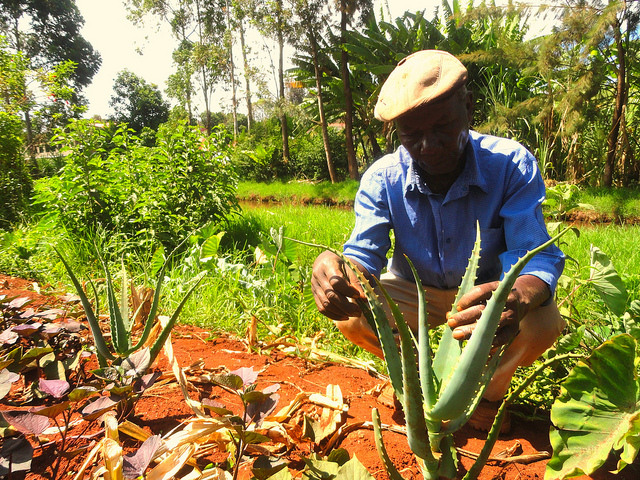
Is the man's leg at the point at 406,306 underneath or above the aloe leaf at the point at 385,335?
underneath

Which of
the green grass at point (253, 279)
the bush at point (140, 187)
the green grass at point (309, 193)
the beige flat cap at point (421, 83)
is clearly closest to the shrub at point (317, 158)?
the green grass at point (309, 193)

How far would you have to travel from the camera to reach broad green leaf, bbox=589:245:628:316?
5.00ft

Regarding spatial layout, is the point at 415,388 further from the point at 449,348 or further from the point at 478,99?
the point at 478,99

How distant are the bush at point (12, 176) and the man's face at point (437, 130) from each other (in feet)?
17.9

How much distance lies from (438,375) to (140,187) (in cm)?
392

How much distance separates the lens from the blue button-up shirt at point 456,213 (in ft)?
5.15

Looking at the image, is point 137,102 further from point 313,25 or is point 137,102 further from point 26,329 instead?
point 26,329

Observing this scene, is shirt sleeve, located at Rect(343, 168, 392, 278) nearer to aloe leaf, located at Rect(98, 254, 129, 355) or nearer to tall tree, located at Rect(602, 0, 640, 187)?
aloe leaf, located at Rect(98, 254, 129, 355)

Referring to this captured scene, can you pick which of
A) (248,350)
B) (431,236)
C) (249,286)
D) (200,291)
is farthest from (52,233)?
(431,236)

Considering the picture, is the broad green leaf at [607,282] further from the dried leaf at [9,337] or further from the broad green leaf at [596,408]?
the dried leaf at [9,337]

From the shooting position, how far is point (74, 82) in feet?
99.1

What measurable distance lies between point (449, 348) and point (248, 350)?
1.24 m

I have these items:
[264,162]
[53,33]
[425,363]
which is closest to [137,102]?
[53,33]

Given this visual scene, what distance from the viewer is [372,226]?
67.7 inches
